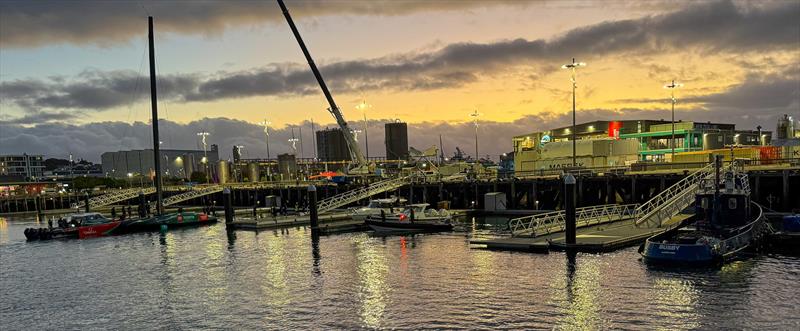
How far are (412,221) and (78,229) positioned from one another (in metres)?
36.4

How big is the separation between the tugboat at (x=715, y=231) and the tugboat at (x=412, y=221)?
20749mm

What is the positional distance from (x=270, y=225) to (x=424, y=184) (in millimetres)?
25500

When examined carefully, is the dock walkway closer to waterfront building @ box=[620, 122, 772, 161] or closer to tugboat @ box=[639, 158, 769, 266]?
tugboat @ box=[639, 158, 769, 266]

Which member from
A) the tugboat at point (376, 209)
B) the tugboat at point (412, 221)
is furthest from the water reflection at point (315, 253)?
the tugboat at point (376, 209)

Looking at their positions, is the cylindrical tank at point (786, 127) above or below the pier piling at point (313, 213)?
above

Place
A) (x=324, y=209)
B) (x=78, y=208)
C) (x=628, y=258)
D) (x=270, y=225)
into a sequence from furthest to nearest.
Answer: (x=78, y=208), (x=324, y=209), (x=270, y=225), (x=628, y=258)

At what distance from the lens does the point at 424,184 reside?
8181cm

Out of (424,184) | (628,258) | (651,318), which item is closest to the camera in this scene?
(651,318)

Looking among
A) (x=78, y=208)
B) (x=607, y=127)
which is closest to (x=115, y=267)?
(x=78, y=208)

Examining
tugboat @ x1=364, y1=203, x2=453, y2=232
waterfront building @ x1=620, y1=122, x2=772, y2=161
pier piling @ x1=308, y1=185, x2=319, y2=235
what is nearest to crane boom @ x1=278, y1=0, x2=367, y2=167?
waterfront building @ x1=620, y1=122, x2=772, y2=161

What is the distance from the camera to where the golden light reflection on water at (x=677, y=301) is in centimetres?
2317

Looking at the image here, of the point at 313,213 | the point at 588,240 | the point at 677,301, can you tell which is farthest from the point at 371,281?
the point at 313,213

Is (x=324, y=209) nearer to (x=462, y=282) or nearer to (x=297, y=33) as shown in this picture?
(x=462, y=282)

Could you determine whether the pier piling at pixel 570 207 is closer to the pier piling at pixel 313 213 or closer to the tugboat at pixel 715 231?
the tugboat at pixel 715 231
